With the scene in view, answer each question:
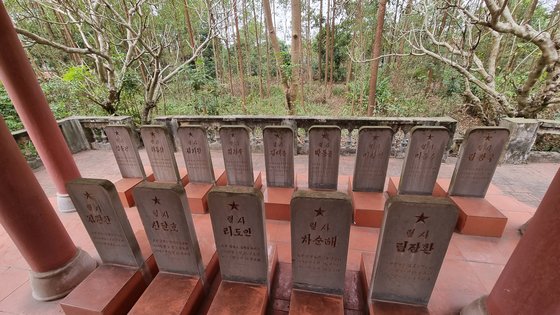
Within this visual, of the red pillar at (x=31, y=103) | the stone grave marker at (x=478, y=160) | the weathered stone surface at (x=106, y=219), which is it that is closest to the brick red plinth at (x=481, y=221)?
the stone grave marker at (x=478, y=160)

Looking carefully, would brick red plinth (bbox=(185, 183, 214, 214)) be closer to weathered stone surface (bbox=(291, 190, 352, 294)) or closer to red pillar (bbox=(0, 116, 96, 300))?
red pillar (bbox=(0, 116, 96, 300))

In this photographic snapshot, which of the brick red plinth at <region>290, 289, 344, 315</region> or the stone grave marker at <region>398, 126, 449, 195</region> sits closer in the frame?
the brick red plinth at <region>290, 289, 344, 315</region>

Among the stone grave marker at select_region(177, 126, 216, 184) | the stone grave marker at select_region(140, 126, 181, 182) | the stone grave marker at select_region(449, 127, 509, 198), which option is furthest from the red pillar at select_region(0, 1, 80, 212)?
the stone grave marker at select_region(449, 127, 509, 198)

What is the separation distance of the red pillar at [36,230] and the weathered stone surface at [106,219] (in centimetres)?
34

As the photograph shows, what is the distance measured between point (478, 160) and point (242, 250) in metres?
2.73

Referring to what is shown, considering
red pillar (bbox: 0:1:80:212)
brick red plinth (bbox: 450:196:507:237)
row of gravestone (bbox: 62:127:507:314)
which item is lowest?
brick red plinth (bbox: 450:196:507:237)

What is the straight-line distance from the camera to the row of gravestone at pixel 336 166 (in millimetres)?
2549

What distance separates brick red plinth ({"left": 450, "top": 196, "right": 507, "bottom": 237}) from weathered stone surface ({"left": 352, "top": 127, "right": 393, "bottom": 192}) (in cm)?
88

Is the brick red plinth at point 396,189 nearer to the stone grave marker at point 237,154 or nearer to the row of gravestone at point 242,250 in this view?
the row of gravestone at point 242,250

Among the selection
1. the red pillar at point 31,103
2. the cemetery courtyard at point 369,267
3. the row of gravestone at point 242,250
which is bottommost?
the cemetery courtyard at point 369,267

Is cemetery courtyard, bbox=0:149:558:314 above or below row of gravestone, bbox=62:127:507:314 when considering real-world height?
below

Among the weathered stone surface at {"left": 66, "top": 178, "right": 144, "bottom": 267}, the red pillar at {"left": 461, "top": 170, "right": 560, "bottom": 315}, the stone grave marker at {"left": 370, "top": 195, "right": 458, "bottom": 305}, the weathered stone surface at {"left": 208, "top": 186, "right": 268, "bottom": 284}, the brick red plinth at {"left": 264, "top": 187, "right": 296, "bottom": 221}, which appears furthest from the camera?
the brick red plinth at {"left": 264, "top": 187, "right": 296, "bottom": 221}

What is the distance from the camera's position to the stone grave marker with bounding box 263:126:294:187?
284 cm

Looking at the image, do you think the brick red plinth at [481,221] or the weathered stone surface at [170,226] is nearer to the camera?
the weathered stone surface at [170,226]
